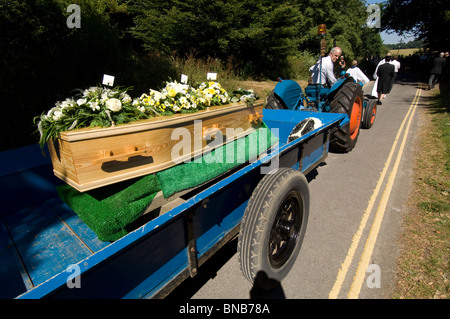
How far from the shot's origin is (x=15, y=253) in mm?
2115

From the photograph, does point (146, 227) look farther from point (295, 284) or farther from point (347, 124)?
point (347, 124)

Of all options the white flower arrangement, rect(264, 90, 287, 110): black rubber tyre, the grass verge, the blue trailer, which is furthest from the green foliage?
the grass verge

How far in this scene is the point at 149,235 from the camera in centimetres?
143

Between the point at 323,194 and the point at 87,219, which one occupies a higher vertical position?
the point at 87,219

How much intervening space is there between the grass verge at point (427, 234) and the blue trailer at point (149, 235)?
117 centimetres

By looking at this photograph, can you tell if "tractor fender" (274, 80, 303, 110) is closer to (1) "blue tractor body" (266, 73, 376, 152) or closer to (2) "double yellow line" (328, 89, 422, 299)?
(1) "blue tractor body" (266, 73, 376, 152)

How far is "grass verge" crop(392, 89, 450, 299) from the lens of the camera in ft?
8.09

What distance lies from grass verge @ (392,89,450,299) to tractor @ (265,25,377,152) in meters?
1.45

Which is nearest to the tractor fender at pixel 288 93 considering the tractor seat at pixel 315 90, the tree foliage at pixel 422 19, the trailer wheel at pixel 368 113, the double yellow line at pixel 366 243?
the tractor seat at pixel 315 90

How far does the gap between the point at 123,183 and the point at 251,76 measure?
555 inches

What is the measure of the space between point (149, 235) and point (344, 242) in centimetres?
259

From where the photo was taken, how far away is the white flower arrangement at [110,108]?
1.97 metres
